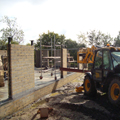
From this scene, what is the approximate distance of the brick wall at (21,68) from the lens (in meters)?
5.26

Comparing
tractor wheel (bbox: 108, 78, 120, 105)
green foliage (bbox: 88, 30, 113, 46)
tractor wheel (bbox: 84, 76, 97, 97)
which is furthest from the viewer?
green foliage (bbox: 88, 30, 113, 46)

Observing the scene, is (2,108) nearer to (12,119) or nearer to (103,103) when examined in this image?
(12,119)

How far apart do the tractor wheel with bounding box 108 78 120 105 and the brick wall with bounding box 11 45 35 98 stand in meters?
3.52

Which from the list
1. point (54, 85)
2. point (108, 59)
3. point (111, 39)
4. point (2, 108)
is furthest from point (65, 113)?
point (111, 39)

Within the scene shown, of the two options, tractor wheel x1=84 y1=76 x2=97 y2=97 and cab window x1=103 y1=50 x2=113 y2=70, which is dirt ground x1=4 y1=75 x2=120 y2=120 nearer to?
tractor wheel x1=84 y1=76 x2=97 y2=97

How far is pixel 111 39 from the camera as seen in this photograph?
2994 cm

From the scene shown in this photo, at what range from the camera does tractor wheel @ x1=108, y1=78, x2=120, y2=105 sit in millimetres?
4785

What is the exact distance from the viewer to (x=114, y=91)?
4.94m

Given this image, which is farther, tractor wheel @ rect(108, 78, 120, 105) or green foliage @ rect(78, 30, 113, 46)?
green foliage @ rect(78, 30, 113, 46)

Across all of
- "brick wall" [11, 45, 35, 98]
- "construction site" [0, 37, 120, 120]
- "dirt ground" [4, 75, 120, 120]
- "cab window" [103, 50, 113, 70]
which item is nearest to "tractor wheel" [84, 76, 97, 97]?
"construction site" [0, 37, 120, 120]

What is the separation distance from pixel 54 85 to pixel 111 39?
25.1 meters

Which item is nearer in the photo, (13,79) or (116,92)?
(116,92)

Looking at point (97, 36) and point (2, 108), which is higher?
point (97, 36)

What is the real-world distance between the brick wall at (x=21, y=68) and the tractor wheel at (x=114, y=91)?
11.5ft
